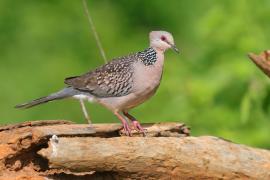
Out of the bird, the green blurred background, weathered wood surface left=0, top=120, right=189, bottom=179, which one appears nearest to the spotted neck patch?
the bird

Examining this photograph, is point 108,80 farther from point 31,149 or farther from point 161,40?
point 31,149

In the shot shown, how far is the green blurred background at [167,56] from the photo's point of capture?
9461 mm

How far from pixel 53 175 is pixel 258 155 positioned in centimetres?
141

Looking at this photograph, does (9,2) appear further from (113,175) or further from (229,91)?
(113,175)

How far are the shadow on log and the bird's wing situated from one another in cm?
101

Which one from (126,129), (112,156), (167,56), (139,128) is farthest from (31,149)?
(167,56)

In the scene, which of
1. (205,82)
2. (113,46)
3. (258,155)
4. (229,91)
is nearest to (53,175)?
(258,155)

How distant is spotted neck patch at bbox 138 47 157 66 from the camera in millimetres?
7551

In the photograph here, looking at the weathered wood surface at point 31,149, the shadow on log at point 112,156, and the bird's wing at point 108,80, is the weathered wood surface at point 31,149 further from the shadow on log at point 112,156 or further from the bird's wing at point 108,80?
the bird's wing at point 108,80

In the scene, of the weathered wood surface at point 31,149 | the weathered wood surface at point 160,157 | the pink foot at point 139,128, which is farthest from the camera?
the pink foot at point 139,128

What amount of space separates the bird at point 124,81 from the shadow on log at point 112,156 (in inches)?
35.4

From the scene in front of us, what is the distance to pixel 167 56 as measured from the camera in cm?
1316

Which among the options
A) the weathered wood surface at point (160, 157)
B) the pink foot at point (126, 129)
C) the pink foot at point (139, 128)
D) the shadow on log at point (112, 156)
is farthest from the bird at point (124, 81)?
the weathered wood surface at point (160, 157)

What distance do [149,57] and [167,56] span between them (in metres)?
5.60
